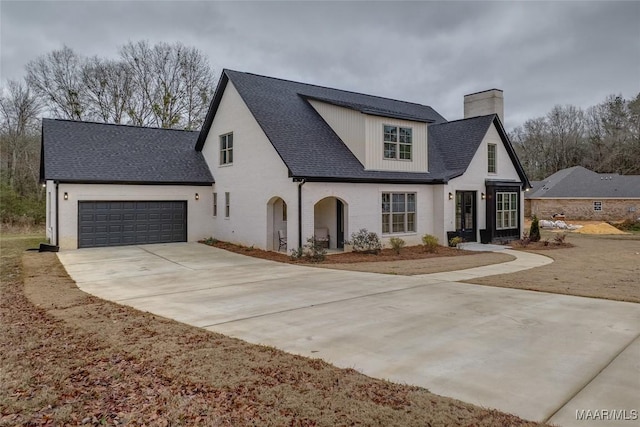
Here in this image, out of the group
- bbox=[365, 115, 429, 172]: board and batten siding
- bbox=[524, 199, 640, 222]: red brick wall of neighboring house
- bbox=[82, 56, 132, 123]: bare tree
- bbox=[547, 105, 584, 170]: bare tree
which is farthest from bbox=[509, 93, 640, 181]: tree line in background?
bbox=[82, 56, 132, 123]: bare tree

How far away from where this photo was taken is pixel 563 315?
6.67 m

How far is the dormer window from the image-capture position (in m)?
16.8

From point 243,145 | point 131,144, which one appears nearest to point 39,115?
point 131,144

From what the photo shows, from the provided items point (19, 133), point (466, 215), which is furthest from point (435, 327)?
point (19, 133)

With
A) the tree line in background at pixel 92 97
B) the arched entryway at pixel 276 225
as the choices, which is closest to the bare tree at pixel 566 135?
the tree line in background at pixel 92 97

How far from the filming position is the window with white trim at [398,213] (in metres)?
16.8

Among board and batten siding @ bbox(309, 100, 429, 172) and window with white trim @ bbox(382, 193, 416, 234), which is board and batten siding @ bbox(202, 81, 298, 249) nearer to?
board and batten siding @ bbox(309, 100, 429, 172)

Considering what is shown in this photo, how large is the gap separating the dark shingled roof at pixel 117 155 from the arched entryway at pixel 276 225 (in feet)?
14.8

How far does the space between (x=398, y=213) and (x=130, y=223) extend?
11.2 meters

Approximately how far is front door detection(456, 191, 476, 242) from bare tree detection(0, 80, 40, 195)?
29.8 metres

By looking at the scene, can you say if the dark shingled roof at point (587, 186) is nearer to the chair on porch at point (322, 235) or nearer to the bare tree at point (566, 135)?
the bare tree at point (566, 135)

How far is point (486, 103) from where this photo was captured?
70.0 ft

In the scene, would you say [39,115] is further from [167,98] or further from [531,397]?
[531,397]

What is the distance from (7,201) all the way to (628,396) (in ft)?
105
